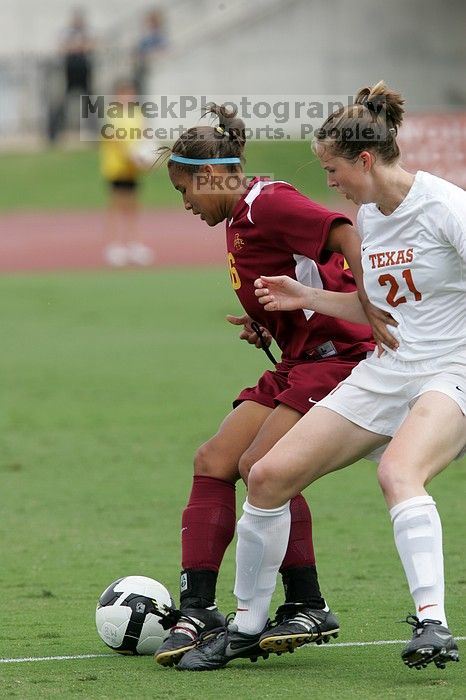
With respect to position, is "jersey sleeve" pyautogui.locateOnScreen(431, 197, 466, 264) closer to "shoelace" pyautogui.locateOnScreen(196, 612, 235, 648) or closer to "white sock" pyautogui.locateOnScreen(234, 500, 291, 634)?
"white sock" pyautogui.locateOnScreen(234, 500, 291, 634)

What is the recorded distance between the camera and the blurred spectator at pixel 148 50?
105 feet

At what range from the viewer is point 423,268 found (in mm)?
4965

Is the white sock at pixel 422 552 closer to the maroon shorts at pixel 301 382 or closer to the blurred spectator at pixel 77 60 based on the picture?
the maroon shorts at pixel 301 382

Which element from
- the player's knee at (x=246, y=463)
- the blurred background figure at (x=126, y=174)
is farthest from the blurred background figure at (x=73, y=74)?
the player's knee at (x=246, y=463)

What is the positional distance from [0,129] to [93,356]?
20239 millimetres

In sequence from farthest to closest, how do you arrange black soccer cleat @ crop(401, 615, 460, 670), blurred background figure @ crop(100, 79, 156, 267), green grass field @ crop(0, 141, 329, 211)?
green grass field @ crop(0, 141, 329, 211) → blurred background figure @ crop(100, 79, 156, 267) → black soccer cleat @ crop(401, 615, 460, 670)

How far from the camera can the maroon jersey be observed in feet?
17.1

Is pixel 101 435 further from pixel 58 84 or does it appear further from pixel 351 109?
pixel 58 84

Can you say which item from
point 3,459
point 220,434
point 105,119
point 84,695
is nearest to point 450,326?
point 220,434

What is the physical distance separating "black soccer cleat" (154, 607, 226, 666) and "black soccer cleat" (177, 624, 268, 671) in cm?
4

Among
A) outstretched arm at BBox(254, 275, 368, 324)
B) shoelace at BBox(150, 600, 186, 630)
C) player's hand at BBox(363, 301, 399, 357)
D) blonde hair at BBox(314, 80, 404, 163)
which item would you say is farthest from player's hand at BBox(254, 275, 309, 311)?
shoelace at BBox(150, 600, 186, 630)

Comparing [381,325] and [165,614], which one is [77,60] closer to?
[165,614]

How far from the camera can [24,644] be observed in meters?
5.64

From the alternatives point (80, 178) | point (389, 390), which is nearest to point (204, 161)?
point (389, 390)
